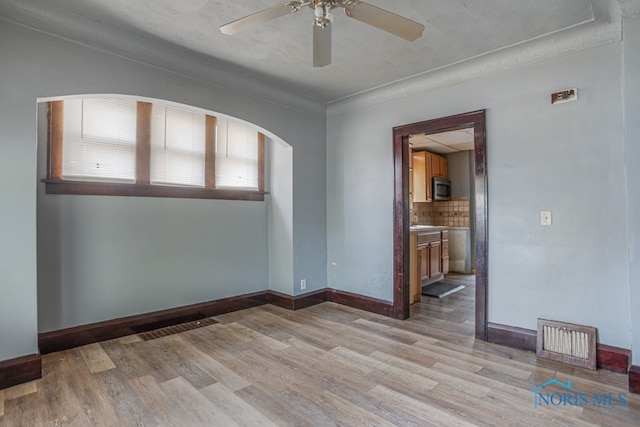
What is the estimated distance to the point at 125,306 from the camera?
316cm

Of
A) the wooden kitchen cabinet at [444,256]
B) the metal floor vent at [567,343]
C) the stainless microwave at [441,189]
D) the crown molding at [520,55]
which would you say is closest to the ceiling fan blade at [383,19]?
the crown molding at [520,55]

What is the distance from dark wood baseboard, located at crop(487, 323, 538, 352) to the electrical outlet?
36.4 inches

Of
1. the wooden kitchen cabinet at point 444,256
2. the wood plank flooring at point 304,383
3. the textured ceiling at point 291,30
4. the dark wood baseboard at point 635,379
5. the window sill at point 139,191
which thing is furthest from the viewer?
the wooden kitchen cabinet at point 444,256

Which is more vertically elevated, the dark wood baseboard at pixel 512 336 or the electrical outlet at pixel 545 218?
the electrical outlet at pixel 545 218

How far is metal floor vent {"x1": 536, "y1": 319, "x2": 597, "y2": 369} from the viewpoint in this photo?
2.46 meters

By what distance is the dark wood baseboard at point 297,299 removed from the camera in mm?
3991

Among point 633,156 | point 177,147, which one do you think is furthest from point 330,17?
point 177,147

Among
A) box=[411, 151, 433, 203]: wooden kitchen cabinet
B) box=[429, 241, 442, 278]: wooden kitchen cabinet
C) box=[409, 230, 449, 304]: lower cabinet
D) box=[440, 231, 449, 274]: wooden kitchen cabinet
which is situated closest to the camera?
box=[409, 230, 449, 304]: lower cabinet

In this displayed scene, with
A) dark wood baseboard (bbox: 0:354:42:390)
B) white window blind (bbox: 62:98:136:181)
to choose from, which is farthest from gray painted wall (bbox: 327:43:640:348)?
dark wood baseboard (bbox: 0:354:42:390)

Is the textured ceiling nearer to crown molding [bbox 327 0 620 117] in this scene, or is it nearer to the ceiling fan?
crown molding [bbox 327 0 620 117]

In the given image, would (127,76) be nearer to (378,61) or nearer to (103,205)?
(103,205)

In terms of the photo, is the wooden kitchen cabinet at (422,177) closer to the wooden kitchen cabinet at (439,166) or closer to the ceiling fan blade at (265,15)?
the wooden kitchen cabinet at (439,166)

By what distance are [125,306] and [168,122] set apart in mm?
1947

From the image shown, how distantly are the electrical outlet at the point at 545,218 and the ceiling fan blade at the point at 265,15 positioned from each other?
8.18 feet
